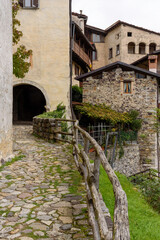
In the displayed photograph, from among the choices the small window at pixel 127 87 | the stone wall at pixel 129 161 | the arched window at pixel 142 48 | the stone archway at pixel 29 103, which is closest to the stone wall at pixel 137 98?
the small window at pixel 127 87

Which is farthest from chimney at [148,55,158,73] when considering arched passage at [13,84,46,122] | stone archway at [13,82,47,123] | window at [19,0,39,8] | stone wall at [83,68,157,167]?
window at [19,0,39,8]

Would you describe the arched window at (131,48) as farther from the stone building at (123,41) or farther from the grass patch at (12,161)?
the grass patch at (12,161)

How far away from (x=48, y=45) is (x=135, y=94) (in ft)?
23.2

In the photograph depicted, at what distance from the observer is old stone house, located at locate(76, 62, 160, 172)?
53.8 feet

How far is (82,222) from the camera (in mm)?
2855

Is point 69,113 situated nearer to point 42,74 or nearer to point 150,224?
point 42,74

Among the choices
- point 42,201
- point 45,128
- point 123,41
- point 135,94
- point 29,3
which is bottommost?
point 42,201

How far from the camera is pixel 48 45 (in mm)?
14953

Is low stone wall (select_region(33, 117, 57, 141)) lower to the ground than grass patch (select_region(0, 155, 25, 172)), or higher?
higher

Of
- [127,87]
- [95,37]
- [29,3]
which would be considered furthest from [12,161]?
[95,37]

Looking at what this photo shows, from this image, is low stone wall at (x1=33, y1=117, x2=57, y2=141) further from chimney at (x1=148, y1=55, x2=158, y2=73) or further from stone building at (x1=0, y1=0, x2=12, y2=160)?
chimney at (x1=148, y1=55, x2=158, y2=73)

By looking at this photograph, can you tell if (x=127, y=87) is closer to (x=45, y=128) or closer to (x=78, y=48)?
(x=78, y=48)

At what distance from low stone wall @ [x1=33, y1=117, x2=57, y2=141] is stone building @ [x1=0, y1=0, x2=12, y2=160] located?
113 inches

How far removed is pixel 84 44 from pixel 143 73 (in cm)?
828
